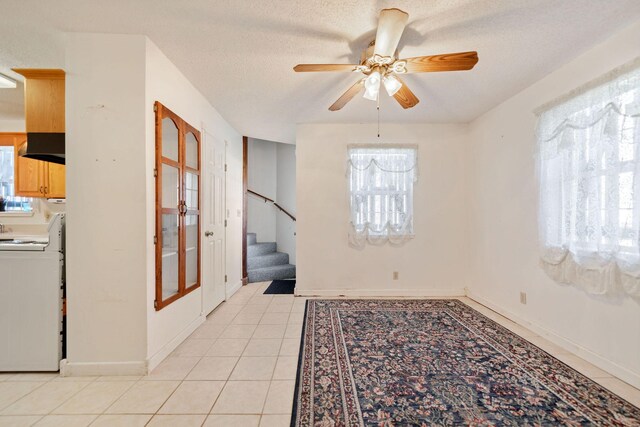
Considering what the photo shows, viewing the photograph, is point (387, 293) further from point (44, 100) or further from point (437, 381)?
point (44, 100)

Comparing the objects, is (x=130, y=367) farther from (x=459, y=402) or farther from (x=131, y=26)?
(x=131, y=26)

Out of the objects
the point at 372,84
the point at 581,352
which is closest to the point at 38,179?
the point at 372,84

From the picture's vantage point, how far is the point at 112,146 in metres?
1.95

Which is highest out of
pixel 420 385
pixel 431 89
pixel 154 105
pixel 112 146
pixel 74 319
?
pixel 431 89

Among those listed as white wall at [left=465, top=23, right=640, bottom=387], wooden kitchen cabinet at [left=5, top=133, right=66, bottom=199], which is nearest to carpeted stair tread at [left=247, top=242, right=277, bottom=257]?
wooden kitchen cabinet at [left=5, top=133, right=66, bottom=199]

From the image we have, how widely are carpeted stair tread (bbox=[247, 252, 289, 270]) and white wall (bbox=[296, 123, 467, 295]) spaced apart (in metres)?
1.37

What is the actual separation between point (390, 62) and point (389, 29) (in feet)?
0.89

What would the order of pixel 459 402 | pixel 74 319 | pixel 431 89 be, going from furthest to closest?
pixel 431 89 → pixel 74 319 → pixel 459 402

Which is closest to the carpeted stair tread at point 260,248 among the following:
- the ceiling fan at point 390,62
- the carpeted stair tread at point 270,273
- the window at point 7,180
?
the carpeted stair tread at point 270,273

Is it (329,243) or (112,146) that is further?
(329,243)

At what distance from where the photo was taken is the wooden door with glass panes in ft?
6.88

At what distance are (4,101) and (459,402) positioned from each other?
5465mm

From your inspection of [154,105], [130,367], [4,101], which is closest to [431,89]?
[154,105]

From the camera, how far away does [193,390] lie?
1768 millimetres
